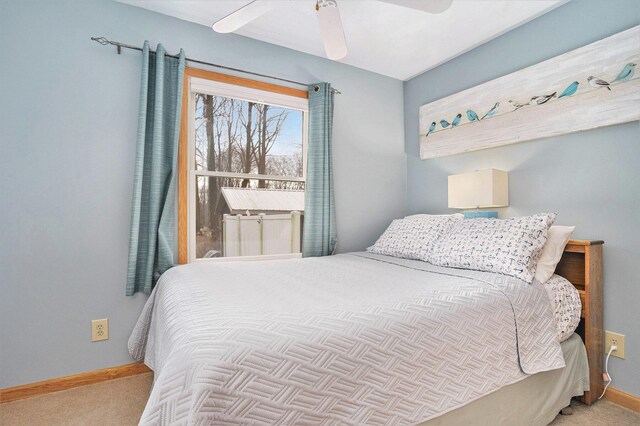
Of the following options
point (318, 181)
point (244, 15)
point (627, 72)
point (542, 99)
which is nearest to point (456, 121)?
point (542, 99)

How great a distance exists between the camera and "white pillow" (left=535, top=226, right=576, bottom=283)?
1.75 meters

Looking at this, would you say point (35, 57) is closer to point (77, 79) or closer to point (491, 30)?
point (77, 79)

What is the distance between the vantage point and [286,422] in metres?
0.90

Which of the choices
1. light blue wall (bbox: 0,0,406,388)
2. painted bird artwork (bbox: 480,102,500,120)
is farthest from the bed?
painted bird artwork (bbox: 480,102,500,120)

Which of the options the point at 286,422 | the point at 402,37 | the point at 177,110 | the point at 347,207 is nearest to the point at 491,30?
the point at 402,37

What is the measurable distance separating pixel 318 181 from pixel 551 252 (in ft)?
5.65

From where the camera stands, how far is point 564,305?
5.63 feet

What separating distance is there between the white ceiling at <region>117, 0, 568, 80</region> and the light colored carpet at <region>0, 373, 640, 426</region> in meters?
2.51

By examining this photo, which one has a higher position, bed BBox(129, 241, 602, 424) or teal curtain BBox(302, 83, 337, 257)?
teal curtain BBox(302, 83, 337, 257)

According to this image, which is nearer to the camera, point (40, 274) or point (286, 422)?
point (286, 422)

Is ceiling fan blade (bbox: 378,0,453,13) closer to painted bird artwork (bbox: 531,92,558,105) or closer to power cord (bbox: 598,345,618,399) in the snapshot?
painted bird artwork (bbox: 531,92,558,105)

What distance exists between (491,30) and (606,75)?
35.2 inches

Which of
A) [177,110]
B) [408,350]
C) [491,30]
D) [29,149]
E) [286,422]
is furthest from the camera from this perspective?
[491,30]

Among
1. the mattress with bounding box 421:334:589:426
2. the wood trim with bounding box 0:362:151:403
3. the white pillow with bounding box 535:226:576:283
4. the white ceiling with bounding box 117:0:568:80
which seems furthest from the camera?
the white ceiling with bounding box 117:0:568:80
